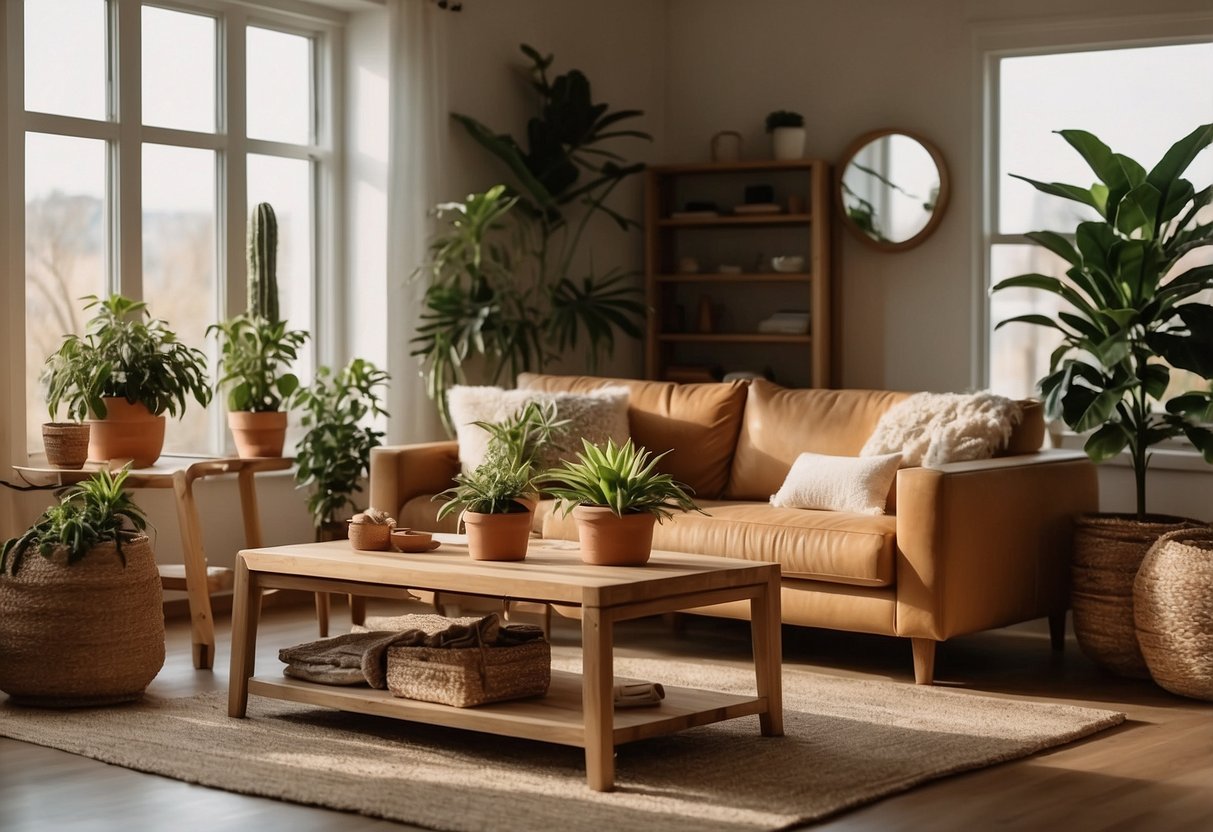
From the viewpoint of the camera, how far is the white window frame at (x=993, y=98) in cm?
646

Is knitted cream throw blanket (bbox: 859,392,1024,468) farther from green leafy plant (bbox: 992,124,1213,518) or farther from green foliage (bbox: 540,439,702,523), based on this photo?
green foliage (bbox: 540,439,702,523)

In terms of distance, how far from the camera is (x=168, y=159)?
5.93 metres

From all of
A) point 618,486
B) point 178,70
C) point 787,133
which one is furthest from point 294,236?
point 618,486

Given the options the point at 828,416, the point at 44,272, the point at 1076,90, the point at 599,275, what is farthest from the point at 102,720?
the point at 1076,90

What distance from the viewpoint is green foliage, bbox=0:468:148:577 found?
4.17 metres

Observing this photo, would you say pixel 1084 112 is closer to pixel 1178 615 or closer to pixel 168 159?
pixel 1178 615

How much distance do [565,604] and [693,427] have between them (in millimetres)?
2328

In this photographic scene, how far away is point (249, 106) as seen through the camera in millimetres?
6277

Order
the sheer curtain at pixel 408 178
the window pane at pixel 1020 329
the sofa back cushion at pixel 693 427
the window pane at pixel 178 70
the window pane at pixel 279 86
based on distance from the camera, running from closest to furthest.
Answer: the sofa back cushion at pixel 693 427
the window pane at pixel 178 70
the window pane at pixel 279 86
the sheer curtain at pixel 408 178
the window pane at pixel 1020 329

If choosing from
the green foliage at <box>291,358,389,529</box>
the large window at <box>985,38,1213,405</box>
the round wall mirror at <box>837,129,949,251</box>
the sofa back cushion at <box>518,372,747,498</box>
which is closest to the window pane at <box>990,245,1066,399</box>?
the large window at <box>985,38,1213,405</box>

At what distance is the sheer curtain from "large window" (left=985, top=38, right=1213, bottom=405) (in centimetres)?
241

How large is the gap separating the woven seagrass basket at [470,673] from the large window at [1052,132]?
3607mm

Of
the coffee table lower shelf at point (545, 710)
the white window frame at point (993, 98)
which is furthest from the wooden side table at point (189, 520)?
the white window frame at point (993, 98)

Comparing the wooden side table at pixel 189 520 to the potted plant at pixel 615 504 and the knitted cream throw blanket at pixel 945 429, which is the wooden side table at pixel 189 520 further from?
the knitted cream throw blanket at pixel 945 429
